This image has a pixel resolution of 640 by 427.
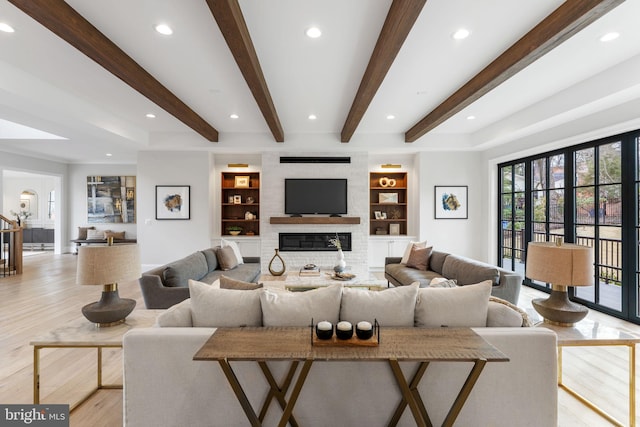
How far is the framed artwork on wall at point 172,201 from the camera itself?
6320 millimetres

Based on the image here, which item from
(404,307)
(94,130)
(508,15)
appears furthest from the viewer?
(94,130)

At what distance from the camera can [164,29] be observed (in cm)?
253

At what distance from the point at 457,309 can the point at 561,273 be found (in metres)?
0.85

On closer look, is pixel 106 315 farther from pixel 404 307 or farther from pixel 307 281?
pixel 307 281

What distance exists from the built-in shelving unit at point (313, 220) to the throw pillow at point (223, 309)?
4609 millimetres

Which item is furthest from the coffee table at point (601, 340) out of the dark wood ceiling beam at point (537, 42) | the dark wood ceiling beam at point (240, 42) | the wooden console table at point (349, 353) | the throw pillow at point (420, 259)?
the dark wood ceiling beam at point (240, 42)

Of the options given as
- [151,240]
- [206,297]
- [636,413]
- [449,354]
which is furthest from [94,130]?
[636,413]

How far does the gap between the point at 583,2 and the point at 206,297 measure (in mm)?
3039

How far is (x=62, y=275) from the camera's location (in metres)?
6.18

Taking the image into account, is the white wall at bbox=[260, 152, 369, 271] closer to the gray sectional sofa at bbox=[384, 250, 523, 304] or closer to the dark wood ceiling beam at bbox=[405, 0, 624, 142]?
the gray sectional sofa at bbox=[384, 250, 523, 304]

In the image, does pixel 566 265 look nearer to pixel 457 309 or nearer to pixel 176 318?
pixel 457 309

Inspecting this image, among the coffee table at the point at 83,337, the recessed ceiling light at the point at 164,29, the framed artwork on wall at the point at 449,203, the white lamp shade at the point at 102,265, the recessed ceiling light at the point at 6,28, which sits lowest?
the coffee table at the point at 83,337

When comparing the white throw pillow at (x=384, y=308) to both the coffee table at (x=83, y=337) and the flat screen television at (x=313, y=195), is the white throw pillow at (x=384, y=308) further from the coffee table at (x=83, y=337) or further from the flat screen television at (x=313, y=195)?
the flat screen television at (x=313, y=195)

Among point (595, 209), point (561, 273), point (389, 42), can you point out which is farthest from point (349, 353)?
point (595, 209)
